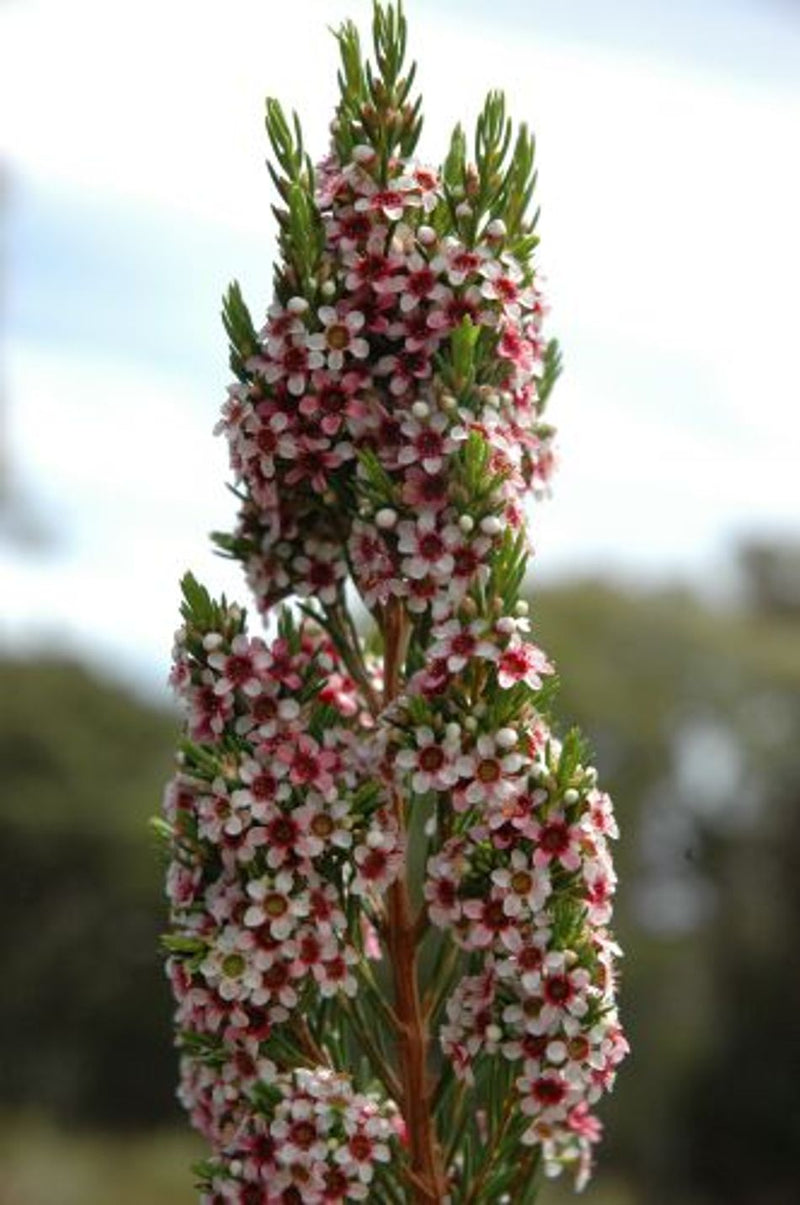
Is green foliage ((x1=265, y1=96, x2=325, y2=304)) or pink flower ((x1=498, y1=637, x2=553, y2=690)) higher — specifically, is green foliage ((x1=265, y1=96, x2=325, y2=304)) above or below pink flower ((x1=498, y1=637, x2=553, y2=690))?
above

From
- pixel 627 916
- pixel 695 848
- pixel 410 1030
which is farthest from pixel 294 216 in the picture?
pixel 627 916

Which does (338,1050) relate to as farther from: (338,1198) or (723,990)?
(723,990)

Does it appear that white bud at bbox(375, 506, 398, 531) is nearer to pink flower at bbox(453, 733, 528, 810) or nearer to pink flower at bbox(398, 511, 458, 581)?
pink flower at bbox(398, 511, 458, 581)

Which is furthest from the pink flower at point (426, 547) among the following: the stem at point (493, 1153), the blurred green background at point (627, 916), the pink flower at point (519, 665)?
the blurred green background at point (627, 916)

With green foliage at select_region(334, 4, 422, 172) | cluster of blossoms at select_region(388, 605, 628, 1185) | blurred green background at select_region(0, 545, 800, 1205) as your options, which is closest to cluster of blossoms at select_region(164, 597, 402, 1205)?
cluster of blossoms at select_region(388, 605, 628, 1185)

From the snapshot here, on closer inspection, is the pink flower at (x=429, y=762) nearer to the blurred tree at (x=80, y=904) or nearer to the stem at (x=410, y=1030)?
the stem at (x=410, y=1030)

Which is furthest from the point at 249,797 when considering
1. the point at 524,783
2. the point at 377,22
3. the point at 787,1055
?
the point at 787,1055
